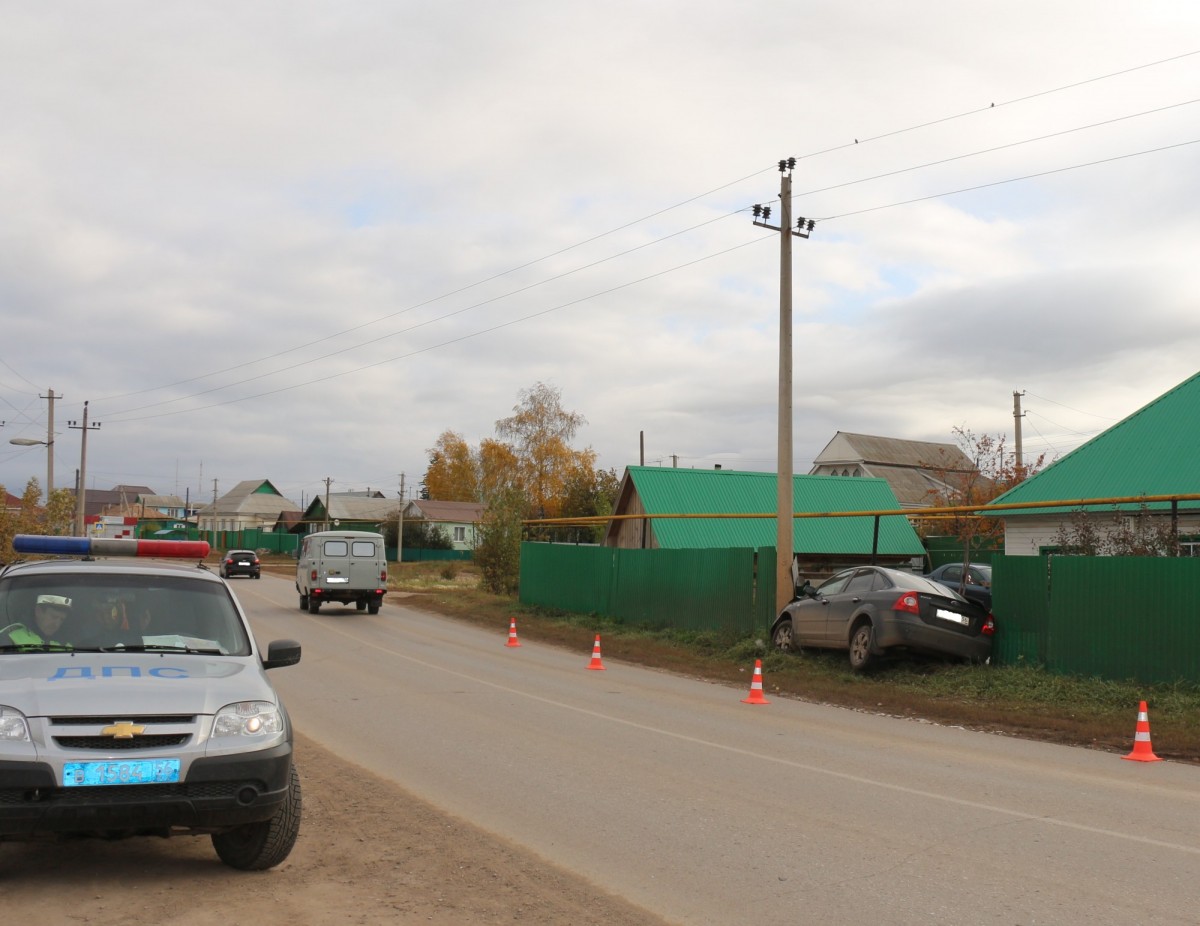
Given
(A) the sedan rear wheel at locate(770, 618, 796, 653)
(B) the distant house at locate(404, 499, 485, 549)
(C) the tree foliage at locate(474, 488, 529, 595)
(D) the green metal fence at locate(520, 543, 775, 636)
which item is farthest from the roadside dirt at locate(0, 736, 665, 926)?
(B) the distant house at locate(404, 499, 485, 549)

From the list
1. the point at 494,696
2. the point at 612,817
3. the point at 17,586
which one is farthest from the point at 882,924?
the point at 494,696

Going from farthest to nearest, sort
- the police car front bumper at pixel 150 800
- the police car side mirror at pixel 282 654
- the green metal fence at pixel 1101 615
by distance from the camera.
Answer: the green metal fence at pixel 1101 615
the police car side mirror at pixel 282 654
the police car front bumper at pixel 150 800

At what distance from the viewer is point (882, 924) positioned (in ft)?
16.9

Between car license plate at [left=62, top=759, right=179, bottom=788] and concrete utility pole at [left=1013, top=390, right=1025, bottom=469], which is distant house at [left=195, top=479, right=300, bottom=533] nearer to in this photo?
concrete utility pole at [left=1013, top=390, right=1025, bottom=469]

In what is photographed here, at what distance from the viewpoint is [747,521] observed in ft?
113

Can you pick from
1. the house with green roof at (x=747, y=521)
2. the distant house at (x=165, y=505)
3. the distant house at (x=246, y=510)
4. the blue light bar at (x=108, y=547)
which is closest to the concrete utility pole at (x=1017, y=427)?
the house with green roof at (x=747, y=521)

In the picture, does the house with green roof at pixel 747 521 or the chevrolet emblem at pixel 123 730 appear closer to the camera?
the chevrolet emblem at pixel 123 730

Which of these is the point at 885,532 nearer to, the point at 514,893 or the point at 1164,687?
the point at 1164,687

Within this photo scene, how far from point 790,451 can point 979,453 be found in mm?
33192

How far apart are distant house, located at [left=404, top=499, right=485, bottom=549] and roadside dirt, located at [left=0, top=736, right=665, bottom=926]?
288ft

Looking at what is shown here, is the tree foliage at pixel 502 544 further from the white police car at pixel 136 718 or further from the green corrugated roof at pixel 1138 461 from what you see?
the white police car at pixel 136 718

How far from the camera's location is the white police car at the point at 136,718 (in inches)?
194

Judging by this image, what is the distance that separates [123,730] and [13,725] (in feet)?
1.57

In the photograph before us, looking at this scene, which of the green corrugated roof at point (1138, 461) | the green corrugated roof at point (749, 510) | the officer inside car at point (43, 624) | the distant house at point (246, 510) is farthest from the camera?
the distant house at point (246, 510)
